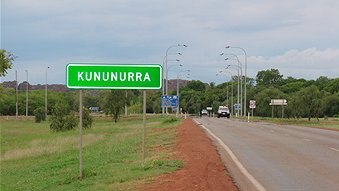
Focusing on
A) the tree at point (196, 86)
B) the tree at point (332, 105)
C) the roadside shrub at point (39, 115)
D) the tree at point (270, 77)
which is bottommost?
the roadside shrub at point (39, 115)

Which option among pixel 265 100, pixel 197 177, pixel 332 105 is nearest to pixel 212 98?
pixel 265 100

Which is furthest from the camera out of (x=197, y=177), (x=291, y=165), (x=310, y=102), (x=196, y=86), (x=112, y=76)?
(x=196, y=86)

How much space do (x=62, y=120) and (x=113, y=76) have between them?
4125cm

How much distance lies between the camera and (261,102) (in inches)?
4341

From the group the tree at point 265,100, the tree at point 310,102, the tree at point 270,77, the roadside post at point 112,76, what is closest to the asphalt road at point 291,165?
the roadside post at point 112,76

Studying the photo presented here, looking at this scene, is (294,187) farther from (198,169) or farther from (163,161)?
(163,161)

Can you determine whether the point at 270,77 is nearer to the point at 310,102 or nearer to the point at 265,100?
the point at 265,100

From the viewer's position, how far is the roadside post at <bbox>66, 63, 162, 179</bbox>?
547 inches

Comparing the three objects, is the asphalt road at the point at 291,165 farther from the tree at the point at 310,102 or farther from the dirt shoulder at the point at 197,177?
the tree at the point at 310,102

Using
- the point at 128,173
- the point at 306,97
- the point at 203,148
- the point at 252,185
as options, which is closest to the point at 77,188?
the point at 128,173

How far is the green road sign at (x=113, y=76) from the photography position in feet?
45.6

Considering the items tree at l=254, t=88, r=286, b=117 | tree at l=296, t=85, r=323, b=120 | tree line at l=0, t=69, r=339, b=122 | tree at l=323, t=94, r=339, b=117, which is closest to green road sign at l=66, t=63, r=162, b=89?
tree line at l=0, t=69, r=339, b=122

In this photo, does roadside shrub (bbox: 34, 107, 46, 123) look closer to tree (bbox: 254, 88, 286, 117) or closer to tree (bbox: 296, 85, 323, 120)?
tree (bbox: 296, 85, 323, 120)

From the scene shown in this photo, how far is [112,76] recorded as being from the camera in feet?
46.7
